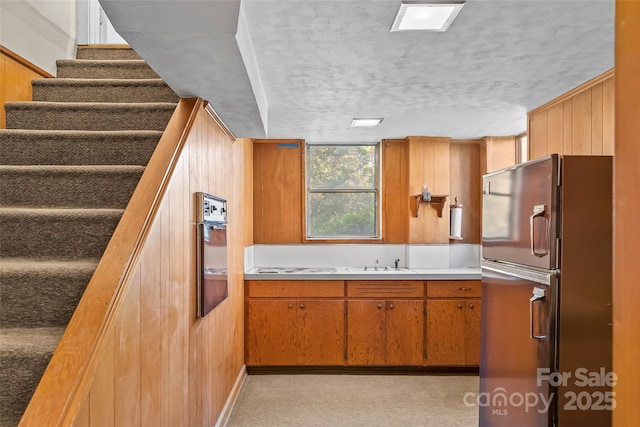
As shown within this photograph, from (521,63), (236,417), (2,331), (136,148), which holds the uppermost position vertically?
(521,63)

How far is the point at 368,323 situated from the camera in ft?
13.2

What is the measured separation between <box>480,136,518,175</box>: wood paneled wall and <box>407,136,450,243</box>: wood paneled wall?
429 millimetres

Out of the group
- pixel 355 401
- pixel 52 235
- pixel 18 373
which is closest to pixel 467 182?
pixel 355 401

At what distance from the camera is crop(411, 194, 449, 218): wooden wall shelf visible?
4.49 m

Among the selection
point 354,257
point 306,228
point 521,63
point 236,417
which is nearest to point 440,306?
point 354,257

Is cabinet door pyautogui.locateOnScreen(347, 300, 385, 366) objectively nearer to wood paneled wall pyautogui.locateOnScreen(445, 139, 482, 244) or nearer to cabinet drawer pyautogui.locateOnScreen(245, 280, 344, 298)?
cabinet drawer pyautogui.locateOnScreen(245, 280, 344, 298)

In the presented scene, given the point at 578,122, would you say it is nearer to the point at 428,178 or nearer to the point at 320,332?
the point at 428,178

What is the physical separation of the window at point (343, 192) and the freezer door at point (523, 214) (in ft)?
7.19

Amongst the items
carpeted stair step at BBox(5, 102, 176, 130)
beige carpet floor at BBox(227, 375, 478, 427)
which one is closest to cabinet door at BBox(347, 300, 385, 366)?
beige carpet floor at BBox(227, 375, 478, 427)

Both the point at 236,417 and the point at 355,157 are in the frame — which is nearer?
the point at 236,417

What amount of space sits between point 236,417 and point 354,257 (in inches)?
83.3

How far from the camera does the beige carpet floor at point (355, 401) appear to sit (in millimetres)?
3090

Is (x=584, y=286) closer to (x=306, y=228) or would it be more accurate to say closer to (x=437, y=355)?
(x=437, y=355)

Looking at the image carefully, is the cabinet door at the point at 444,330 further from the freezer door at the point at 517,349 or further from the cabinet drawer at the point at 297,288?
the freezer door at the point at 517,349
